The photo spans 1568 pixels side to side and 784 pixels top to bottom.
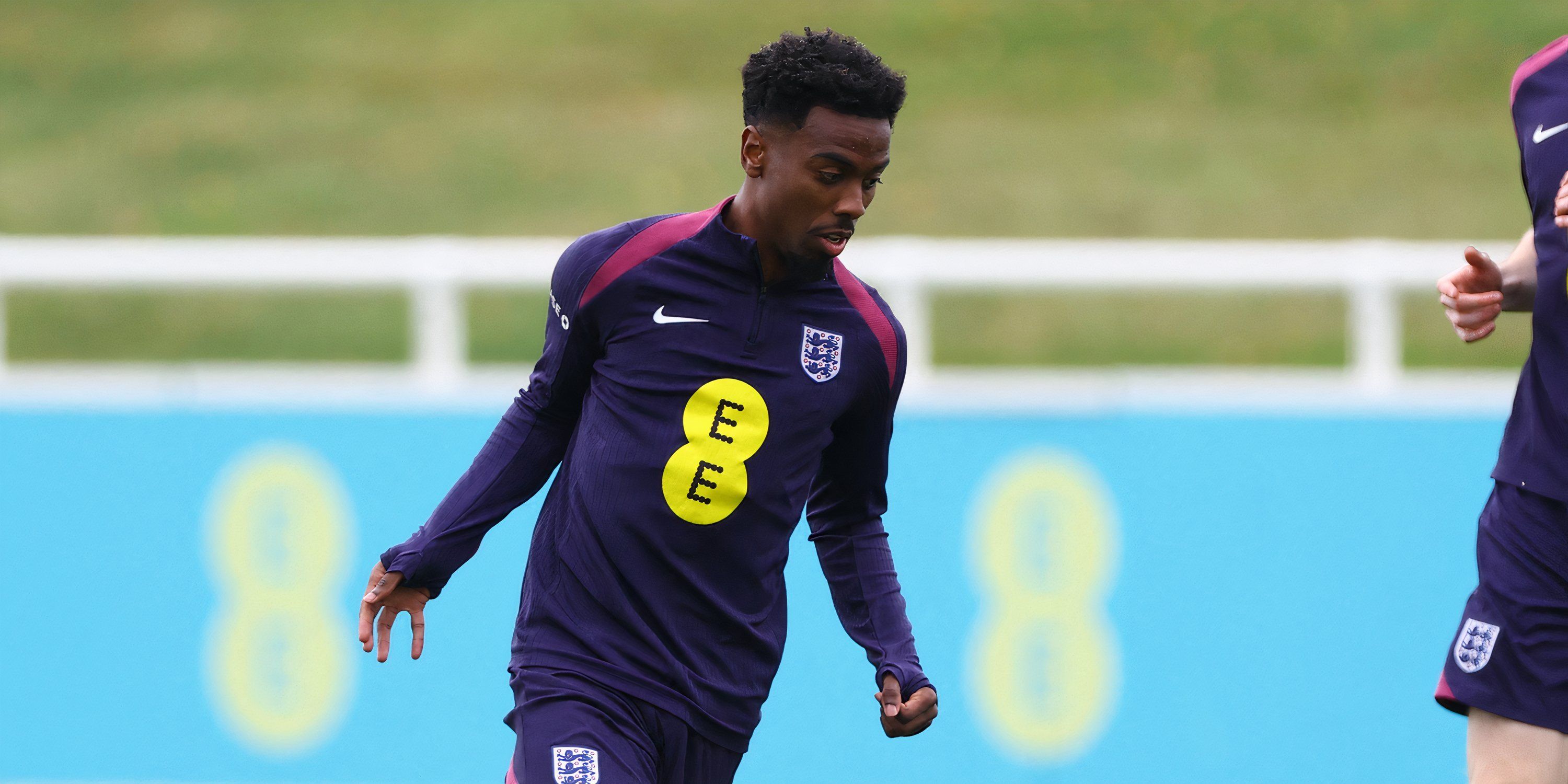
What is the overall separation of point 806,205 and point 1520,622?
5.51 ft

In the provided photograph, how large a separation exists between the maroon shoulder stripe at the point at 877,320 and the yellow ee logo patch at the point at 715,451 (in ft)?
0.92

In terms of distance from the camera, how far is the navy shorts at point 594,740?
3258mm

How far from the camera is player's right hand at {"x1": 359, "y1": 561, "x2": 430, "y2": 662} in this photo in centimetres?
348

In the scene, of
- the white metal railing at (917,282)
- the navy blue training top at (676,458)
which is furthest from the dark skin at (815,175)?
the white metal railing at (917,282)

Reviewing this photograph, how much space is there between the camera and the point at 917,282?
602cm

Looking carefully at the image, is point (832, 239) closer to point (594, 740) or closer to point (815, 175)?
point (815, 175)

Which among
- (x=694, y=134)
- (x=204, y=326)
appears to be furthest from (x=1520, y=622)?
(x=694, y=134)

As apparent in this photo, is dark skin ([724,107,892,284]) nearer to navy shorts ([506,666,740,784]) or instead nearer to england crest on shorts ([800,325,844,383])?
england crest on shorts ([800,325,844,383])

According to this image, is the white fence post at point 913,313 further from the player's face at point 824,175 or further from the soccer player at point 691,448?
the player's face at point 824,175

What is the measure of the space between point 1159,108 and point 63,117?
37.7 feet

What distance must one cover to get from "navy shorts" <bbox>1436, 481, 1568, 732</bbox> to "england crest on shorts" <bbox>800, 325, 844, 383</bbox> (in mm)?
1430

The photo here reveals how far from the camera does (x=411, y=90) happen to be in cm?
1998

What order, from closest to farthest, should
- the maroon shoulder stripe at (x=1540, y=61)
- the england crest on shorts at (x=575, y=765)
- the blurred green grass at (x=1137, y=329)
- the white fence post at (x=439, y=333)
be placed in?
1. the england crest on shorts at (x=575, y=765)
2. the maroon shoulder stripe at (x=1540, y=61)
3. the white fence post at (x=439, y=333)
4. the blurred green grass at (x=1137, y=329)

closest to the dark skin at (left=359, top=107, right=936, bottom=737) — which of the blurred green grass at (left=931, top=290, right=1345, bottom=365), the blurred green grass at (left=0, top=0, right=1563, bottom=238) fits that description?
the blurred green grass at (left=931, top=290, right=1345, bottom=365)
